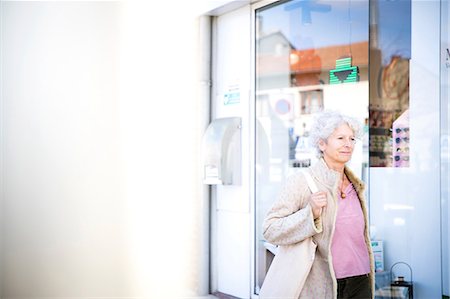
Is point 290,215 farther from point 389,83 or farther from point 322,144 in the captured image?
point 389,83

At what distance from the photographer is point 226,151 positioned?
227 inches

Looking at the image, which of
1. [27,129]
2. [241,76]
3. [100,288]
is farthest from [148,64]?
[100,288]

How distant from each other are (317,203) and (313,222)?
0.11 metres

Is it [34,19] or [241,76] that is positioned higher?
[34,19]

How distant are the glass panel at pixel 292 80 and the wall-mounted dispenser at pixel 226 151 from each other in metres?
0.19

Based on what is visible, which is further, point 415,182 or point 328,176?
point 415,182

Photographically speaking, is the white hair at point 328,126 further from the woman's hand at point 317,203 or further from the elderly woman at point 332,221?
the woman's hand at point 317,203

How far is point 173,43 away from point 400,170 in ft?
9.26

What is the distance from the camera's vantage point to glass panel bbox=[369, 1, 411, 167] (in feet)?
14.5

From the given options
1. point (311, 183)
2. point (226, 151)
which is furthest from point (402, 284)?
point (226, 151)

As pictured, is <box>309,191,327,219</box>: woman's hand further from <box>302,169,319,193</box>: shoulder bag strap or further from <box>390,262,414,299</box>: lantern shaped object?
<box>390,262,414,299</box>: lantern shaped object

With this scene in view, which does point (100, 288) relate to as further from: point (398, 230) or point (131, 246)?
point (398, 230)

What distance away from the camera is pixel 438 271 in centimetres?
418

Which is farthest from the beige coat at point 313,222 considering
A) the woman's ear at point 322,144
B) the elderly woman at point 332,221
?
the woman's ear at point 322,144
